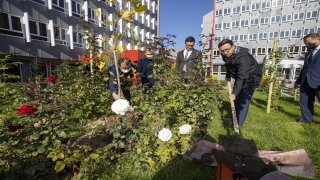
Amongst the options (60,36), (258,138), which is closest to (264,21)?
(60,36)

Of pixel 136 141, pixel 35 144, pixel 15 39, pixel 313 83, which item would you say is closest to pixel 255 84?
pixel 313 83

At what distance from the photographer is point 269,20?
24.8 m

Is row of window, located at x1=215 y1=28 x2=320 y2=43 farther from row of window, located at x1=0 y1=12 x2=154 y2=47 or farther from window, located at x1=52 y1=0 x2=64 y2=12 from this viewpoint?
row of window, located at x1=0 y1=12 x2=154 y2=47

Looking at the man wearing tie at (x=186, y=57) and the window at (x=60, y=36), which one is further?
the window at (x=60, y=36)

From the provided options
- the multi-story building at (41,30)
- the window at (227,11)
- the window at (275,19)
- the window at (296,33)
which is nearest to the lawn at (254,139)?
the multi-story building at (41,30)

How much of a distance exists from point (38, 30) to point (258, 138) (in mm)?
14334

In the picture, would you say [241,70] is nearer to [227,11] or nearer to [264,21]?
[264,21]

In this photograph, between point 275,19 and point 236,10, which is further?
point 236,10

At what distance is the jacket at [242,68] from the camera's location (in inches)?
112

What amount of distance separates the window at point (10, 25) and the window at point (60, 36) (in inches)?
97.9

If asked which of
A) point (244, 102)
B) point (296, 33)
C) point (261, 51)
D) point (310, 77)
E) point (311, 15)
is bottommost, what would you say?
point (244, 102)

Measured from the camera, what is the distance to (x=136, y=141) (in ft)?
7.06

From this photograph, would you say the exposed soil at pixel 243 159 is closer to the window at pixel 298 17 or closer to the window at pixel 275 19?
the window at pixel 298 17

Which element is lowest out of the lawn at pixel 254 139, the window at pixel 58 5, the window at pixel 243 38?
the lawn at pixel 254 139
